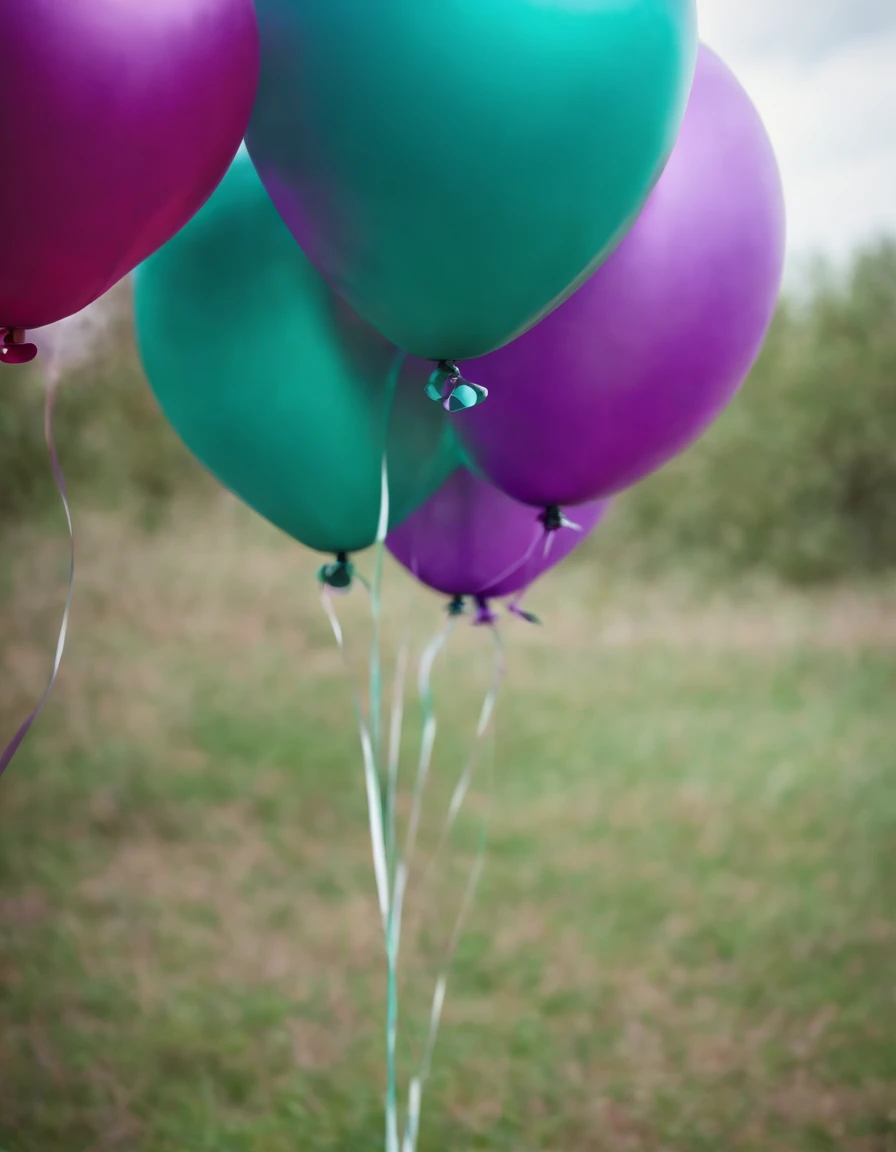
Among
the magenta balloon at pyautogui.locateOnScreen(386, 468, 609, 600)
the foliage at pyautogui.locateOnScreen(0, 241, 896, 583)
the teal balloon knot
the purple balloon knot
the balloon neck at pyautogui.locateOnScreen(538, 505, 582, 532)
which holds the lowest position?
the teal balloon knot

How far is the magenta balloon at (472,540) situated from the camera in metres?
1.15

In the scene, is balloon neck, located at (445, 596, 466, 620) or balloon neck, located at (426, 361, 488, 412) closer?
balloon neck, located at (426, 361, 488, 412)

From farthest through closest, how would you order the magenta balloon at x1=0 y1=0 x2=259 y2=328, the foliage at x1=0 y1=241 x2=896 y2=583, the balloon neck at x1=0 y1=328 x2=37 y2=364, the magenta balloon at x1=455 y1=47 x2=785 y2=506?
the foliage at x1=0 y1=241 x2=896 y2=583
the magenta balloon at x1=455 y1=47 x2=785 y2=506
the balloon neck at x1=0 y1=328 x2=37 y2=364
the magenta balloon at x1=0 y1=0 x2=259 y2=328

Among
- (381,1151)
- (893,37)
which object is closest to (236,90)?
(381,1151)

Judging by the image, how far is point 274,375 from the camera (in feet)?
3.04

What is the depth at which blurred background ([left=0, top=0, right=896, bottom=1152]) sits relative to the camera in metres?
1.90

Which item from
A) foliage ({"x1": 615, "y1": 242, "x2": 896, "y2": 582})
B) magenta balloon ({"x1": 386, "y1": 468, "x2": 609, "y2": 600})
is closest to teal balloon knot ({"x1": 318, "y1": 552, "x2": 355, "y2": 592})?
magenta balloon ({"x1": 386, "y1": 468, "x2": 609, "y2": 600})

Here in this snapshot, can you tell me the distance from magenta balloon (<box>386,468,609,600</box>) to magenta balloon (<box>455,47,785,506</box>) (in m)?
0.16

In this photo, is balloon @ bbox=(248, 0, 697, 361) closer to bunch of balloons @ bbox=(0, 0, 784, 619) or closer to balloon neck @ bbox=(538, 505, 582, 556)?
bunch of balloons @ bbox=(0, 0, 784, 619)

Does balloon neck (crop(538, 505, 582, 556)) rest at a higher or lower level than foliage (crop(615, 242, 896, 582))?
lower

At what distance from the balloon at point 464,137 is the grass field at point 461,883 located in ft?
4.78

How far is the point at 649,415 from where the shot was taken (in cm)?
95

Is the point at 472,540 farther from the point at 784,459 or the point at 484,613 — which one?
the point at 784,459

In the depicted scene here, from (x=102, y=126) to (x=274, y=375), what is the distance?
315 mm
